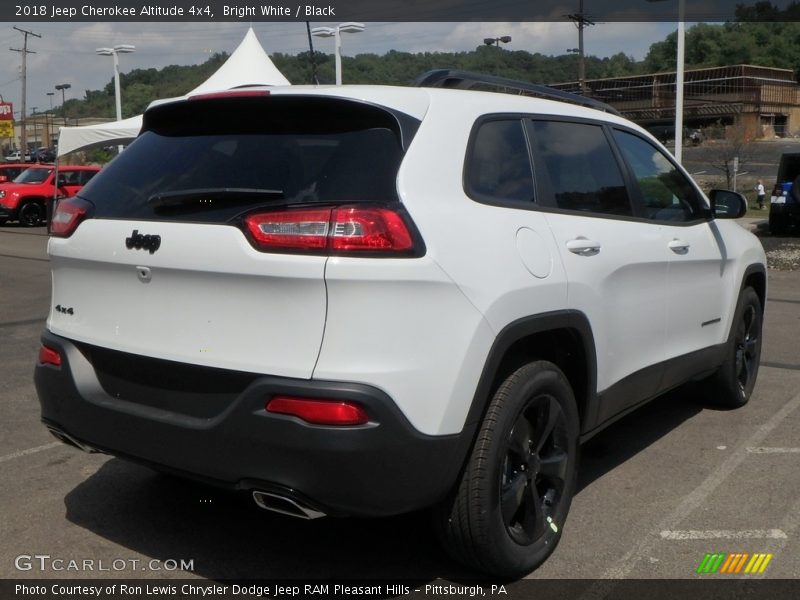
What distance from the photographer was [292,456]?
2.86m

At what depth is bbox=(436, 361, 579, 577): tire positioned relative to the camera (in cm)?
315

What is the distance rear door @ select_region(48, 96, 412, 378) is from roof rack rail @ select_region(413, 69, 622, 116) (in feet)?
2.32

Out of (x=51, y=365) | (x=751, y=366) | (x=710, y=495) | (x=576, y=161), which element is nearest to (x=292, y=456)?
(x=51, y=365)

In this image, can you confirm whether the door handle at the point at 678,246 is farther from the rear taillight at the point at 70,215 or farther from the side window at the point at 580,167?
the rear taillight at the point at 70,215

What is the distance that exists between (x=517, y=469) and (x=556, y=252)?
0.86m

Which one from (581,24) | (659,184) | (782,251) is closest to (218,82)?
(782,251)

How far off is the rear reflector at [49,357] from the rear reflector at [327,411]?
44.4 inches

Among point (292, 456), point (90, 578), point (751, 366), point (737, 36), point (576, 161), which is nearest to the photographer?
point (292, 456)

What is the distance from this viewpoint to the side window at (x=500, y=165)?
3.38 meters

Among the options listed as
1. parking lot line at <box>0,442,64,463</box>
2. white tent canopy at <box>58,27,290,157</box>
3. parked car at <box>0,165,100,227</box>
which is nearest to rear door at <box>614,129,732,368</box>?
parking lot line at <box>0,442,64,463</box>

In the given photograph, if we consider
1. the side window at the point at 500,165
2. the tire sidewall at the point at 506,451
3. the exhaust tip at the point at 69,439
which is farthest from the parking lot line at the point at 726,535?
the exhaust tip at the point at 69,439

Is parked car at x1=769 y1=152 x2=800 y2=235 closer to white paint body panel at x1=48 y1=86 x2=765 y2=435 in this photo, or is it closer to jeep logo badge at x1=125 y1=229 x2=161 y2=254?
white paint body panel at x1=48 y1=86 x2=765 y2=435

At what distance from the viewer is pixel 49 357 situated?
3.51 m

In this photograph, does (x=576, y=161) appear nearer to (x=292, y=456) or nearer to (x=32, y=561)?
(x=292, y=456)
